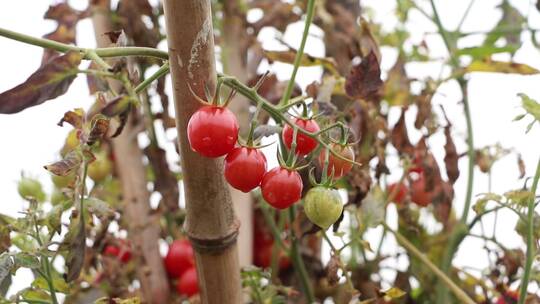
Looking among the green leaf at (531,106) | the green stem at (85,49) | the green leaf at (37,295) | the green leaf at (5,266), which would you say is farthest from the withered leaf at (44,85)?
the green leaf at (531,106)

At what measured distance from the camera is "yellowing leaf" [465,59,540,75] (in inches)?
30.2

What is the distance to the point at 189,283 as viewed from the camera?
0.92m

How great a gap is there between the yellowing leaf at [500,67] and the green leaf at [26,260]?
0.49 m

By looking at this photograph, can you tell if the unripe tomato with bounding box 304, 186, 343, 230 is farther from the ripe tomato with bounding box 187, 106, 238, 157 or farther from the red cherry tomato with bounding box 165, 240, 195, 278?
the red cherry tomato with bounding box 165, 240, 195, 278

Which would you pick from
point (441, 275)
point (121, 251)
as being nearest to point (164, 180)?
point (121, 251)

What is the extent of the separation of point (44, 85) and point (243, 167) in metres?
0.15

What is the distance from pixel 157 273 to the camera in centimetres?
94

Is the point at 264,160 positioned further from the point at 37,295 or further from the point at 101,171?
the point at 101,171

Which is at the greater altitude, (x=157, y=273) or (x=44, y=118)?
(x=44, y=118)

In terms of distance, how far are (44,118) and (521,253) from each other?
58cm

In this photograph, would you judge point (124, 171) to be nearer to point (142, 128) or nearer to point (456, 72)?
point (142, 128)

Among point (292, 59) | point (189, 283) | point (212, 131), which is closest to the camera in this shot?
point (212, 131)


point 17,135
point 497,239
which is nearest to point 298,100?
point 497,239

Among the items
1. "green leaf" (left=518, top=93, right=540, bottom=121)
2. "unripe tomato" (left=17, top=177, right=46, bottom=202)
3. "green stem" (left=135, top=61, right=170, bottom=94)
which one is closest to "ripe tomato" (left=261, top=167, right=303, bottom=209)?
"green stem" (left=135, top=61, right=170, bottom=94)
